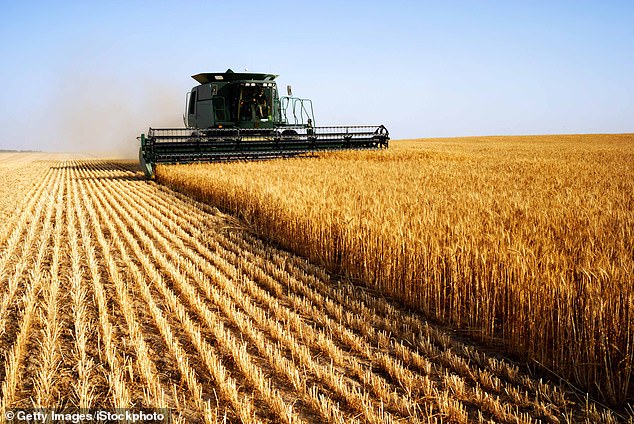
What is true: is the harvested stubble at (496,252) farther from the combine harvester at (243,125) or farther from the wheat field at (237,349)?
the combine harvester at (243,125)

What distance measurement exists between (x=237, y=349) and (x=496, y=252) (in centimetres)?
205

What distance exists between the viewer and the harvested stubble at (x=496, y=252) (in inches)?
126

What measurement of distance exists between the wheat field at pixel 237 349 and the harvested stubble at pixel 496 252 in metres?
0.22

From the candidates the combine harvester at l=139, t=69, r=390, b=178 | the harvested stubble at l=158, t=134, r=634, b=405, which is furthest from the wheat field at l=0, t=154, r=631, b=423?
the combine harvester at l=139, t=69, r=390, b=178

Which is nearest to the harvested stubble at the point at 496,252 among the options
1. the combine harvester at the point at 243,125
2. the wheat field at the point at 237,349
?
the wheat field at the point at 237,349

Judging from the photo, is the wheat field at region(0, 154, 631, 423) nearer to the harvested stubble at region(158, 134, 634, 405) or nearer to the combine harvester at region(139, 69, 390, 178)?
the harvested stubble at region(158, 134, 634, 405)

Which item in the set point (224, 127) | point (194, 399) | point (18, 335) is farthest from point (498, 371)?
point (224, 127)

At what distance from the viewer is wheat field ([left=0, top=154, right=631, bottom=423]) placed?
3.01m

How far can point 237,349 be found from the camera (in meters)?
3.65

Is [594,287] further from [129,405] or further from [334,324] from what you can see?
[129,405]

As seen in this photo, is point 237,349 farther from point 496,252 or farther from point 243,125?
Answer: point 243,125

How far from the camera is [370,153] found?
62.2 feet

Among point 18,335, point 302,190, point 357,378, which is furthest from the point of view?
point 302,190

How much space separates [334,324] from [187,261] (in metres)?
2.54
